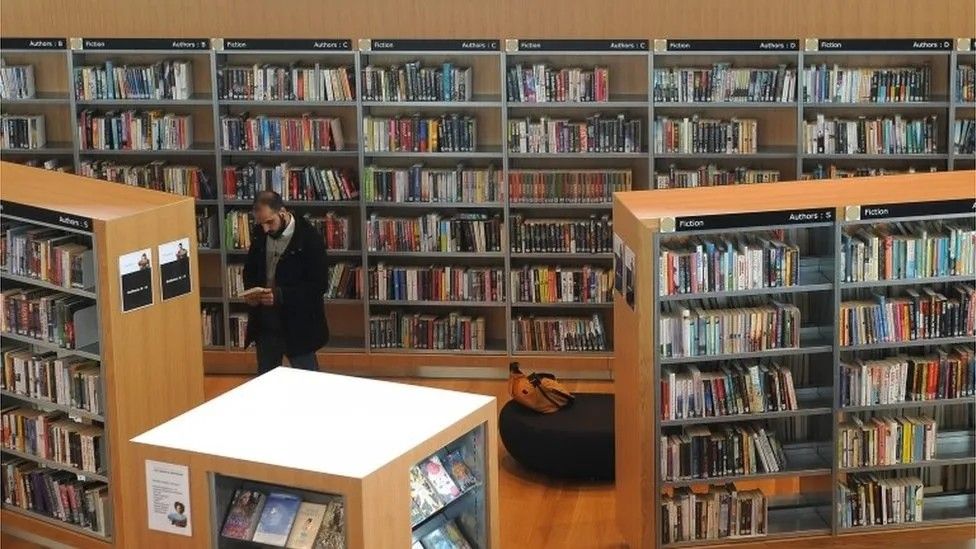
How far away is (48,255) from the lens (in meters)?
9.02

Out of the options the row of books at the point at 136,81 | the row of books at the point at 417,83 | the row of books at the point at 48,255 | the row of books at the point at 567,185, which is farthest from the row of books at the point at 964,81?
the row of books at the point at 48,255

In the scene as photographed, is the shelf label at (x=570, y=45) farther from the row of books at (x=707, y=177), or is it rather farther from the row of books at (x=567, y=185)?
the row of books at (x=707, y=177)

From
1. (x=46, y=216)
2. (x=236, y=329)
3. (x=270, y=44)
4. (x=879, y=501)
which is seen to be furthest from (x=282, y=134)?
(x=879, y=501)

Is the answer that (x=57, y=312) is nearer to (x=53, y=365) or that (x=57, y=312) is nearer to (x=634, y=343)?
(x=53, y=365)

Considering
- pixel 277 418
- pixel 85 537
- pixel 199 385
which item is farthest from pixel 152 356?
pixel 277 418

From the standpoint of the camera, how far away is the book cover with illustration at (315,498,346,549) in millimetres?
6238

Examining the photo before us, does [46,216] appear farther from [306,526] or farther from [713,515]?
[713,515]

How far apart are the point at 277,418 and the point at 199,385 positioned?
2.82 metres

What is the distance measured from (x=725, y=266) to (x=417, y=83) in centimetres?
415

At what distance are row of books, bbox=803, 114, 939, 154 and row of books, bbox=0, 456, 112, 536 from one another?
18.8ft

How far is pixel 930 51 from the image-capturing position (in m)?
11.9

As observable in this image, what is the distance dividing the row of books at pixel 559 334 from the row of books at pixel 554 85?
1.65m

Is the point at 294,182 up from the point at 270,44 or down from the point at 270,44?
down

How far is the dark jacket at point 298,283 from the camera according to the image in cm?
1055
